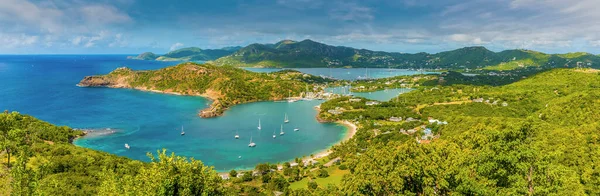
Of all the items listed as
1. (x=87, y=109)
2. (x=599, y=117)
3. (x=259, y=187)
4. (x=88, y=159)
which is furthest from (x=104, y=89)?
(x=599, y=117)

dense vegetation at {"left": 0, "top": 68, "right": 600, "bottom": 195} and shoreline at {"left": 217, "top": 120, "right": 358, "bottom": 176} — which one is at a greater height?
dense vegetation at {"left": 0, "top": 68, "right": 600, "bottom": 195}

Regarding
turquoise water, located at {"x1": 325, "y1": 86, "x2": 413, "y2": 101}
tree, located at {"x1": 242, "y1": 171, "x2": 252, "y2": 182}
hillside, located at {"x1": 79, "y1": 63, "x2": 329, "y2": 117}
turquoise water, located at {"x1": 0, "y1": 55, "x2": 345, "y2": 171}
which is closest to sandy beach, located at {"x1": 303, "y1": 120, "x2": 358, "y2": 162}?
turquoise water, located at {"x1": 0, "y1": 55, "x2": 345, "y2": 171}

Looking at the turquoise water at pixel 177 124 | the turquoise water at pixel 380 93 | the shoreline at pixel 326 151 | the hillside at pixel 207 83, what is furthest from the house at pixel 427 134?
the hillside at pixel 207 83

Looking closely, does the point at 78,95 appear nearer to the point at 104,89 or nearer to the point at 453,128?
the point at 104,89

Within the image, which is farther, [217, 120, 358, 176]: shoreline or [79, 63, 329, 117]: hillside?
[79, 63, 329, 117]: hillside

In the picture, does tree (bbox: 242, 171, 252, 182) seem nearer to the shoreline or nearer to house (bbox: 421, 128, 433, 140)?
the shoreline

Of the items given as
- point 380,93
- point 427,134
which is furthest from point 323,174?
point 380,93
